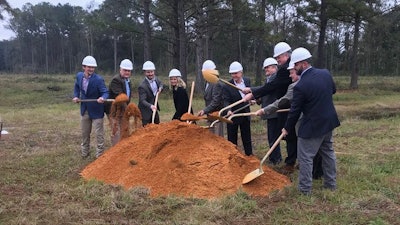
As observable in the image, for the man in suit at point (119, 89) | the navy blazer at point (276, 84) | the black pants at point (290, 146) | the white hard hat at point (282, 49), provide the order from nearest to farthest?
1. the white hard hat at point (282, 49)
2. the navy blazer at point (276, 84)
3. the black pants at point (290, 146)
4. the man in suit at point (119, 89)

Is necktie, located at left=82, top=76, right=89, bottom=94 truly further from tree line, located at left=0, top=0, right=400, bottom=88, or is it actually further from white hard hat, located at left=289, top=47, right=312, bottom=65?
tree line, located at left=0, top=0, right=400, bottom=88

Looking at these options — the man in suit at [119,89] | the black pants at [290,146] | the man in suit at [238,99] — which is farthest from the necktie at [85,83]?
the black pants at [290,146]

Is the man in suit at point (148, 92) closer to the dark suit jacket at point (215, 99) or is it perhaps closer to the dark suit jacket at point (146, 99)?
the dark suit jacket at point (146, 99)

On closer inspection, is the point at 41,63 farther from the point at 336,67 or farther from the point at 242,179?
the point at 242,179

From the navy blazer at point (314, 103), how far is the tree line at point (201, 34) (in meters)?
14.1

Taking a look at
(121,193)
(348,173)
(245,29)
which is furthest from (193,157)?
(245,29)

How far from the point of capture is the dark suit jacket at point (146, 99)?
274 inches

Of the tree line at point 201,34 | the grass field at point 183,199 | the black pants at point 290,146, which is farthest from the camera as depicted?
the tree line at point 201,34

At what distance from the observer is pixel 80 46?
2367 inches

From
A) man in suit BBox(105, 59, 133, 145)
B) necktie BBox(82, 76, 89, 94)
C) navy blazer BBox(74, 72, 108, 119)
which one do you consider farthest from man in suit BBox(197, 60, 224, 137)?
necktie BBox(82, 76, 89, 94)

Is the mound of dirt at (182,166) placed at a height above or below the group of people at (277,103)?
below

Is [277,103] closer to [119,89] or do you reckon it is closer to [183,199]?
[183,199]

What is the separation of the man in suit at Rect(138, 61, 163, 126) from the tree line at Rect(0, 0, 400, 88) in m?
11.9

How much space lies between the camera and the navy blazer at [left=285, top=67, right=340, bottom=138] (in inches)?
184
